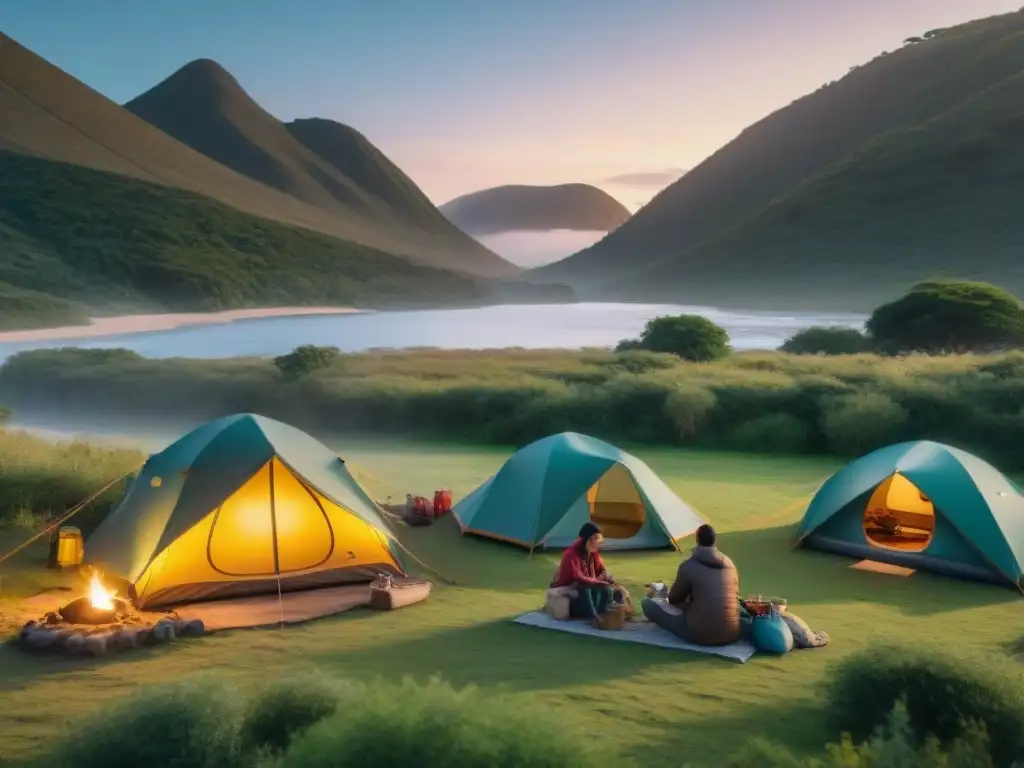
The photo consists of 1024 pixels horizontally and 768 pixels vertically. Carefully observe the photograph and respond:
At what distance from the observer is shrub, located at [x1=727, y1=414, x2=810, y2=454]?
81.1 ft

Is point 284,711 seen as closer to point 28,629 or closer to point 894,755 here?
point 894,755

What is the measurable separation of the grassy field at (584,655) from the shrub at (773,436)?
1115 cm

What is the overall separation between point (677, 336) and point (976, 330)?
13174 mm

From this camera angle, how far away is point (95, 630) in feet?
29.7

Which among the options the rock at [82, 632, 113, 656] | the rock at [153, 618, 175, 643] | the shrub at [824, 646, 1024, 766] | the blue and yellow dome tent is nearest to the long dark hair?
the blue and yellow dome tent

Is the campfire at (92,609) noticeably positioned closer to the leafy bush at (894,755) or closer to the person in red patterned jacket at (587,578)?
the person in red patterned jacket at (587,578)

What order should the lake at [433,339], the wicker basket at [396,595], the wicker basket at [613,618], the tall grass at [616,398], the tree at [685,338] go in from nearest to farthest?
the wicker basket at [613,618] < the wicker basket at [396,595] < the tall grass at [616,398] < the tree at [685,338] < the lake at [433,339]

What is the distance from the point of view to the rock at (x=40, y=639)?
29.0 feet

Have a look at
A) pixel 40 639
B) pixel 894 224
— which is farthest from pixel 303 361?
pixel 894 224

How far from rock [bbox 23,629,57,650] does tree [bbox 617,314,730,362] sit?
3321cm

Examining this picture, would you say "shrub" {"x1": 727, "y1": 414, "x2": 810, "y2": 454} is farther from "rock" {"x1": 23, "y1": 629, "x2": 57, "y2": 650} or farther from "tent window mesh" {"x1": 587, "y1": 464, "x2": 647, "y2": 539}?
"rock" {"x1": 23, "y1": 629, "x2": 57, "y2": 650}

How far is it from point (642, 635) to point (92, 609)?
528cm

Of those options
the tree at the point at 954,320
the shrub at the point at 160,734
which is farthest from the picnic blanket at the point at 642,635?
the tree at the point at 954,320

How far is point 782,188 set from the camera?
368 feet
